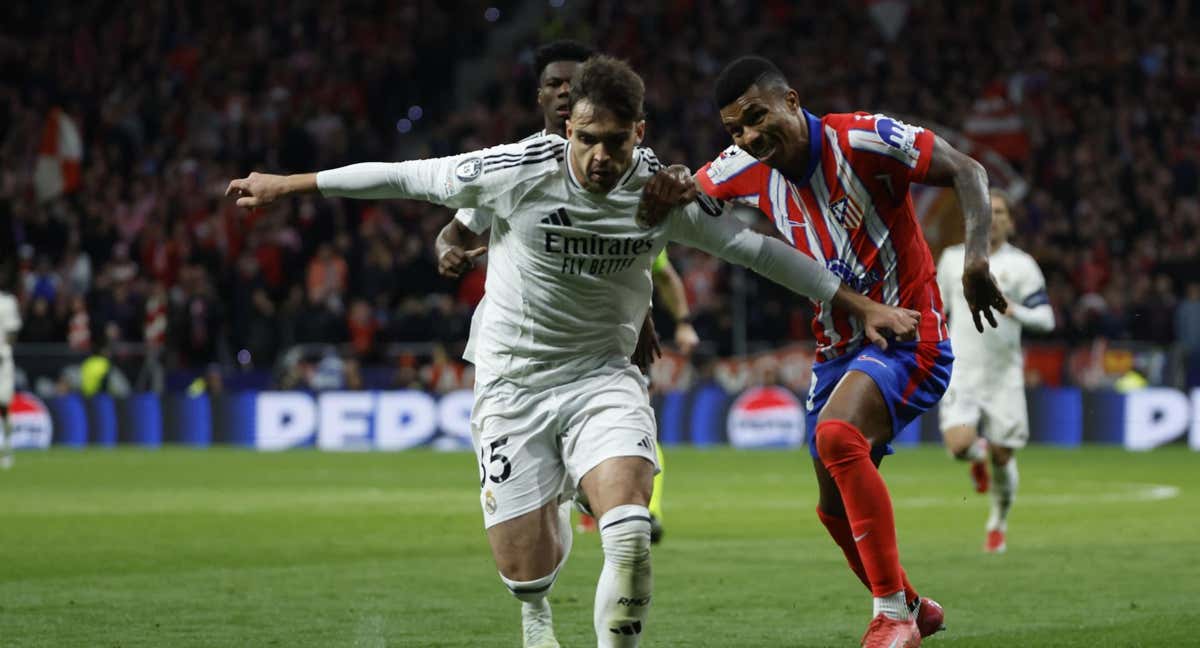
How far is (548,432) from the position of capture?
239 inches

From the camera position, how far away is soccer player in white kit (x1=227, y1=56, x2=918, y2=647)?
5707 mm

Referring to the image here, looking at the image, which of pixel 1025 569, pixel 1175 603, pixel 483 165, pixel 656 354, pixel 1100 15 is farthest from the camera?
pixel 1100 15

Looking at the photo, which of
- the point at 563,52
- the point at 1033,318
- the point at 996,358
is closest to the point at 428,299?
the point at 996,358

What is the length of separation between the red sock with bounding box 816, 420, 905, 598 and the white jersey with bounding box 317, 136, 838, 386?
0.77 metres

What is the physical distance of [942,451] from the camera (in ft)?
72.4

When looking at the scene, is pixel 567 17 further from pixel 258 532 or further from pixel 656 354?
pixel 656 354

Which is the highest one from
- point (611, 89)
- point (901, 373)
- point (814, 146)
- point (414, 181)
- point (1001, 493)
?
point (611, 89)

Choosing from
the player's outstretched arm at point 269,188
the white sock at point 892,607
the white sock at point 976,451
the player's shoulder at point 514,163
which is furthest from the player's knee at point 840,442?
the white sock at point 976,451

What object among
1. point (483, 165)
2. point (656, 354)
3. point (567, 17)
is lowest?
point (656, 354)

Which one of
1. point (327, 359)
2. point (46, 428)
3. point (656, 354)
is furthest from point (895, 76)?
point (656, 354)

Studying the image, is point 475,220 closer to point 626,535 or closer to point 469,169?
point 469,169

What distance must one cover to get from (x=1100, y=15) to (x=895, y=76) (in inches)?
138

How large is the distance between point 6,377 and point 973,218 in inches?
665

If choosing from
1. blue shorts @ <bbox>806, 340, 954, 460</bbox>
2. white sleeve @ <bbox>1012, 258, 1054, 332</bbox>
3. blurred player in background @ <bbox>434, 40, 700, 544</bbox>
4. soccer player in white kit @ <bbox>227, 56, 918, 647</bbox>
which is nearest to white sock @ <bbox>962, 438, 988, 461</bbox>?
white sleeve @ <bbox>1012, 258, 1054, 332</bbox>
